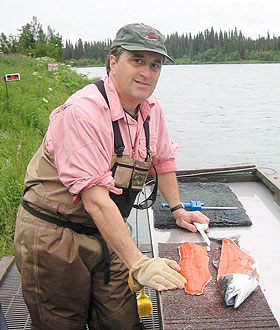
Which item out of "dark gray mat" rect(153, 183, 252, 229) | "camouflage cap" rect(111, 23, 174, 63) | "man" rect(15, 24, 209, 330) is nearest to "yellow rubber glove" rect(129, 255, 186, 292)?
"man" rect(15, 24, 209, 330)

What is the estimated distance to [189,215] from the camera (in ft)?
9.50

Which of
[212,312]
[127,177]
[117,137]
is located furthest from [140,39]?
[212,312]

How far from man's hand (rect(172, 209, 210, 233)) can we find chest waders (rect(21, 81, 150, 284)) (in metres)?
0.59

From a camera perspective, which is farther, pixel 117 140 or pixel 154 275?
pixel 117 140

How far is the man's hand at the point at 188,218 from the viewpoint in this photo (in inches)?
112

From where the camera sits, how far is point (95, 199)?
6.60 feet

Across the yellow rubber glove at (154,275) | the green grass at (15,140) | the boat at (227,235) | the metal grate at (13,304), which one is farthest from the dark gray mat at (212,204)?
the green grass at (15,140)

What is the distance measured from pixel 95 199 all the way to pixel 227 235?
1.24 metres

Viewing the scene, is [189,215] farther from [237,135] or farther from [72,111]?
[237,135]

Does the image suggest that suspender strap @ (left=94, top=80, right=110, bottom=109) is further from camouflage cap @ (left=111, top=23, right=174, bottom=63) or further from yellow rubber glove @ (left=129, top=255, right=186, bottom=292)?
yellow rubber glove @ (left=129, top=255, right=186, bottom=292)

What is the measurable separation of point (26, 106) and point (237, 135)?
9419 millimetres

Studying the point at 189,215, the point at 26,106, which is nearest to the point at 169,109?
the point at 26,106

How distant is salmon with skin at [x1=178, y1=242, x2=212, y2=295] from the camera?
6.93 ft

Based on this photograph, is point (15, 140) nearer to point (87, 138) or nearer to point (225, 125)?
point (87, 138)
